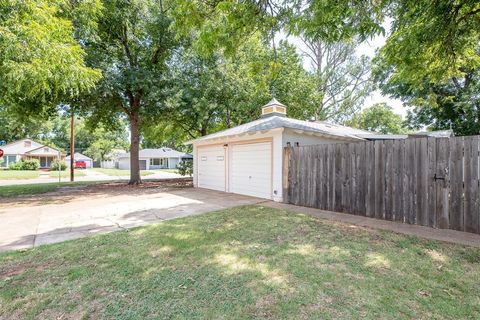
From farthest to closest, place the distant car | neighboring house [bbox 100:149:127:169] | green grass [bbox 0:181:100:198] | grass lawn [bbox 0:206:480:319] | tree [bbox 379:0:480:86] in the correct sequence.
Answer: neighboring house [bbox 100:149:127:169]
the distant car
green grass [bbox 0:181:100:198]
tree [bbox 379:0:480:86]
grass lawn [bbox 0:206:480:319]

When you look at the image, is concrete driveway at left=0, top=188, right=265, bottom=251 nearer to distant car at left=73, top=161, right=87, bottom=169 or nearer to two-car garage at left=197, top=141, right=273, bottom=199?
two-car garage at left=197, top=141, right=273, bottom=199

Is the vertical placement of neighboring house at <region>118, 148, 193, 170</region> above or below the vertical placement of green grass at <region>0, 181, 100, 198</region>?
above

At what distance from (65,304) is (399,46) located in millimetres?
8555

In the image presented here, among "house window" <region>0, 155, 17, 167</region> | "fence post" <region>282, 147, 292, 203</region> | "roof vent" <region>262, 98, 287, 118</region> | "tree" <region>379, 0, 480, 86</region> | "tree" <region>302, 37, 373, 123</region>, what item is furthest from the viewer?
"house window" <region>0, 155, 17, 167</region>

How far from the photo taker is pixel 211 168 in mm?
12469

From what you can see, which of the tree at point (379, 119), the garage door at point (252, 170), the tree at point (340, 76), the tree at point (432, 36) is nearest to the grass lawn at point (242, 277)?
the garage door at point (252, 170)

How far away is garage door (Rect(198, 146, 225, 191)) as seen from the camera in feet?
38.3

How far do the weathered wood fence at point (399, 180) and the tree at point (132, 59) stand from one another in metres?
9.05

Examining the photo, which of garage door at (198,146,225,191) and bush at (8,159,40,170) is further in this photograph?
bush at (8,159,40,170)

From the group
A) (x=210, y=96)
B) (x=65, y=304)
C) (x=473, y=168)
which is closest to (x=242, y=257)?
(x=65, y=304)

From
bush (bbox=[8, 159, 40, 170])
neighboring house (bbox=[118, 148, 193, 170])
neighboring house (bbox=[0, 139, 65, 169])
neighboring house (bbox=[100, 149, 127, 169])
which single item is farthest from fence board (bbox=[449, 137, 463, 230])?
neighboring house (bbox=[100, 149, 127, 169])

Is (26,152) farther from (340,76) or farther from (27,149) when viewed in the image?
(340,76)

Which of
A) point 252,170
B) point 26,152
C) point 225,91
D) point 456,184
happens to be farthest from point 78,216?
point 26,152

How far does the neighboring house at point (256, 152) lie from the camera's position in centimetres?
866
